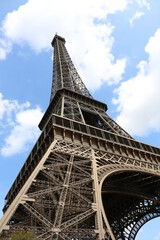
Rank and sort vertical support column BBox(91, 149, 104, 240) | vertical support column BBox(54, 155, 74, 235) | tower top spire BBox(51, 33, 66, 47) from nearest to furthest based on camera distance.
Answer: vertical support column BBox(54, 155, 74, 235)
vertical support column BBox(91, 149, 104, 240)
tower top spire BBox(51, 33, 66, 47)

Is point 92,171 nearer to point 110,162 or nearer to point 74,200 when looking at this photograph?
point 74,200

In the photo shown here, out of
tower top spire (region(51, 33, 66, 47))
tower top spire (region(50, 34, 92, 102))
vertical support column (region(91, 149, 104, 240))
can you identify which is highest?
tower top spire (region(51, 33, 66, 47))

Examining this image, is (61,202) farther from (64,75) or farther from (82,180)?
(64,75)

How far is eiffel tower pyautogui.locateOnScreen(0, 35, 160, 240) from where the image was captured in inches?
492

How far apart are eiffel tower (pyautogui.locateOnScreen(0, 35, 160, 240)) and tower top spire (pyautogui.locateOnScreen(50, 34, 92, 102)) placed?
48 centimetres

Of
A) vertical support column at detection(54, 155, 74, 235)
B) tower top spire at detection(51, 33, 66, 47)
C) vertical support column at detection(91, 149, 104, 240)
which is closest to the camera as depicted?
vertical support column at detection(54, 155, 74, 235)

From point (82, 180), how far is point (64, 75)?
31.3m

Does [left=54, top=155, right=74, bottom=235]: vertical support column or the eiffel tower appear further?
the eiffel tower

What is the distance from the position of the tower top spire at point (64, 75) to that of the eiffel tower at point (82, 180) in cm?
48

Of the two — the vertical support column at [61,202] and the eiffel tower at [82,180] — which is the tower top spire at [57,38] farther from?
the vertical support column at [61,202]

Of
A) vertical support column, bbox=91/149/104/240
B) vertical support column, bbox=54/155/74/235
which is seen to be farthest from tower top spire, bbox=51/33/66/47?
vertical support column, bbox=54/155/74/235

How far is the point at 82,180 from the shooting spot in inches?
640

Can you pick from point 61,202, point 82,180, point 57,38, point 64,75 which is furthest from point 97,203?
point 57,38

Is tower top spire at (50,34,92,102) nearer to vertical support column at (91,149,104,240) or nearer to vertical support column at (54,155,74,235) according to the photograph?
vertical support column at (91,149,104,240)
